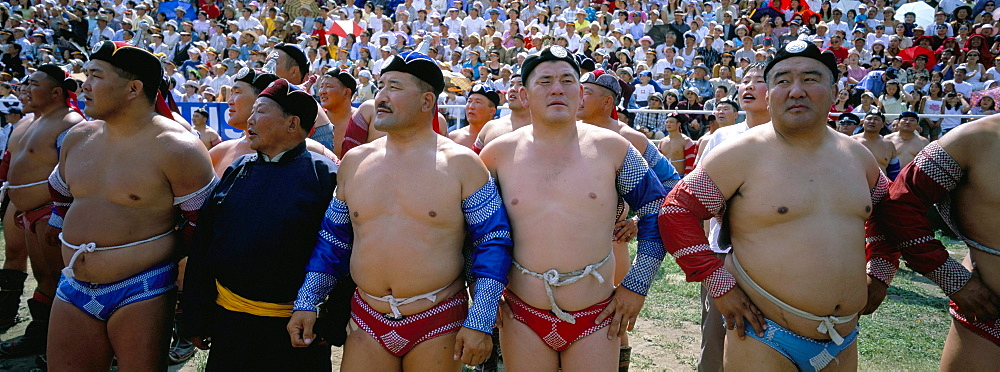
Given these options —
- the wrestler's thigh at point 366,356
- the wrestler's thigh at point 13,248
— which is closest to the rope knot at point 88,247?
the wrestler's thigh at point 366,356

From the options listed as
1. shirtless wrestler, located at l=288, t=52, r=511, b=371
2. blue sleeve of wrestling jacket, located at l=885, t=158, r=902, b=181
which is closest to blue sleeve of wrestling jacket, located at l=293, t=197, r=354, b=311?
shirtless wrestler, located at l=288, t=52, r=511, b=371

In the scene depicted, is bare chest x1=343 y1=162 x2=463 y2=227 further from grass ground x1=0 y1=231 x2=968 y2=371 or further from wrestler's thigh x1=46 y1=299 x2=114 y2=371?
grass ground x1=0 y1=231 x2=968 y2=371

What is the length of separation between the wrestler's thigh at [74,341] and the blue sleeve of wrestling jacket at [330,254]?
1.22 metres

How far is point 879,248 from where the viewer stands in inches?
122

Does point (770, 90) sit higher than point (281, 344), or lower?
higher

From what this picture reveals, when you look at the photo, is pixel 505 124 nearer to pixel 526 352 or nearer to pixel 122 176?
pixel 526 352

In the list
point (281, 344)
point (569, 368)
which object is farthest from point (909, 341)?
point (281, 344)

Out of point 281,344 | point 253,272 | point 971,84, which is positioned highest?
point 253,272

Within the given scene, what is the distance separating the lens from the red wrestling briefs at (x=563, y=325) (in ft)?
9.78

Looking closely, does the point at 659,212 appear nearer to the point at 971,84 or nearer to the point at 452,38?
the point at 971,84

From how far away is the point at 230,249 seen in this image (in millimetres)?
3199

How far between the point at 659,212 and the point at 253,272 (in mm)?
1909

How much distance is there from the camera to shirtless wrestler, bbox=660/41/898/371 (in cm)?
278

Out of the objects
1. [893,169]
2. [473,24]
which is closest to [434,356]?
[893,169]
